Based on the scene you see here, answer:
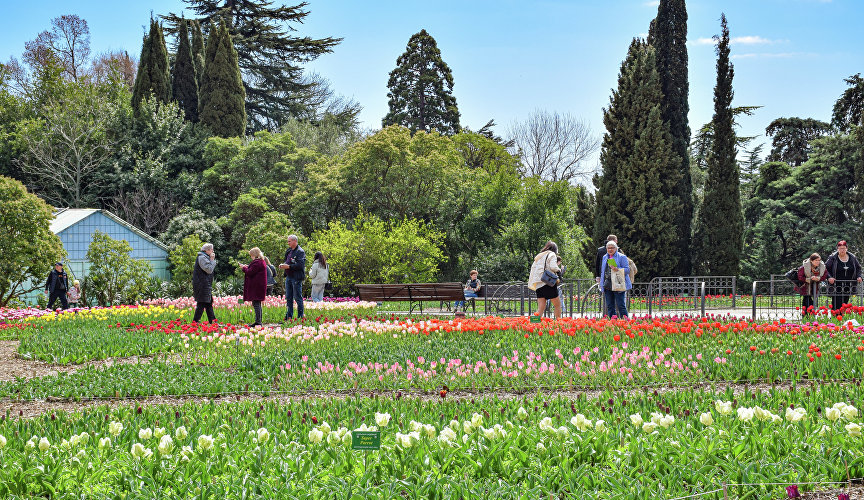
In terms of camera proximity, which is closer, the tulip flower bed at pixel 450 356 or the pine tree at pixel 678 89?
the tulip flower bed at pixel 450 356

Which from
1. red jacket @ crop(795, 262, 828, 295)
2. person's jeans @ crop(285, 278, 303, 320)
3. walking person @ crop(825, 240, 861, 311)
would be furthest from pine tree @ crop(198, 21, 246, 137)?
walking person @ crop(825, 240, 861, 311)

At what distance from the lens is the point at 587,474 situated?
150 inches

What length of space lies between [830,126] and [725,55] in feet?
41.9

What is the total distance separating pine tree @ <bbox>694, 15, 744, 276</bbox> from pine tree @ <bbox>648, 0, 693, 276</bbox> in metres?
0.62

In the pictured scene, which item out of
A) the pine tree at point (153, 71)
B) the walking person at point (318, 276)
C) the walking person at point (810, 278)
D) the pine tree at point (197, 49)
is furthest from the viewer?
the pine tree at point (197, 49)

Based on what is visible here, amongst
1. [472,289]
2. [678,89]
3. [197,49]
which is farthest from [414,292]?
[197,49]

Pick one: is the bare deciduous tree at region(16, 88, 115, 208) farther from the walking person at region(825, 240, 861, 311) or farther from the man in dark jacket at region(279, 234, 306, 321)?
the walking person at region(825, 240, 861, 311)

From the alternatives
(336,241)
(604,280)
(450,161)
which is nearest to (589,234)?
(450,161)

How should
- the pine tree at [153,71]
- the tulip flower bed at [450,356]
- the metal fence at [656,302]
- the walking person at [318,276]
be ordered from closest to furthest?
the tulip flower bed at [450,356] → the metal fence at [656,302] → the walking person at [318,276] → the pine tree at [153,71]

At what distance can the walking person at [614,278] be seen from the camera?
40.0 ft

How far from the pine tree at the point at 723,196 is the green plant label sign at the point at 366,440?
24.4m

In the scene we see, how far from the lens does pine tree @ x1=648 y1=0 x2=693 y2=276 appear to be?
26.5 m

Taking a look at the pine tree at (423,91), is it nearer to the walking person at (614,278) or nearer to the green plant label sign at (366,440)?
the walking person at (614,278)

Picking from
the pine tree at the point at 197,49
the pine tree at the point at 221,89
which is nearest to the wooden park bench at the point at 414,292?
the pine tree at the point at 221,89
